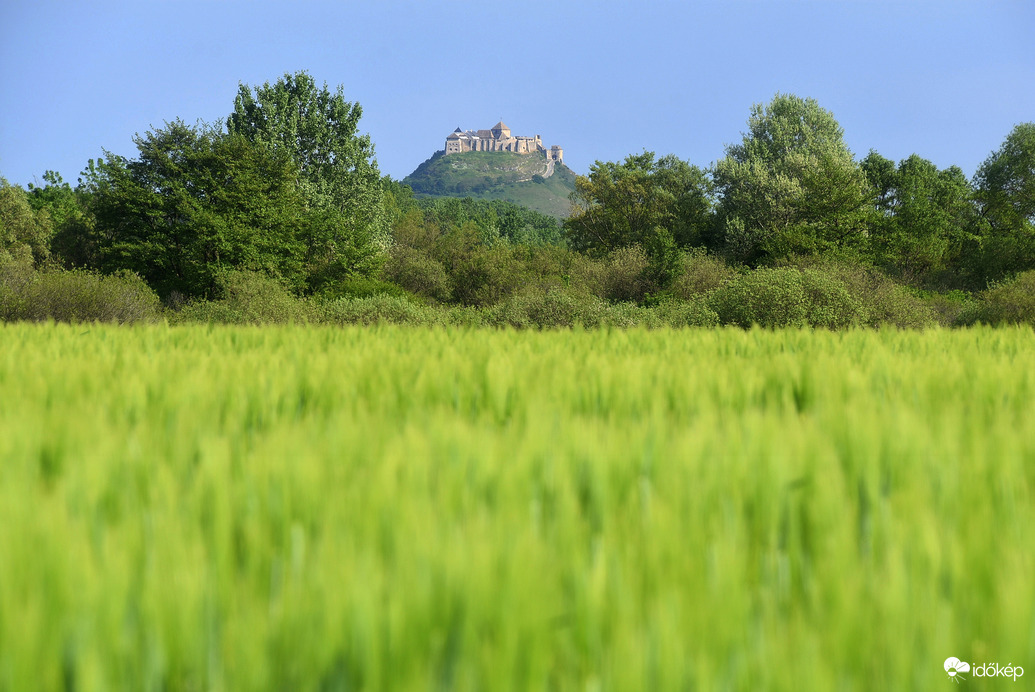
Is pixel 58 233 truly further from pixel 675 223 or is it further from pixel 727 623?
pixel 727 623

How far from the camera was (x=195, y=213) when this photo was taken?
36.9m

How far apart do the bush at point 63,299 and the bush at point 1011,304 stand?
1154 inches

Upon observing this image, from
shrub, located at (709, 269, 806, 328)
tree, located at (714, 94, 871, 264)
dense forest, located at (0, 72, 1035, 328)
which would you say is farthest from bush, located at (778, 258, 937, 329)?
tree, located at (714, 94, 871, 264)

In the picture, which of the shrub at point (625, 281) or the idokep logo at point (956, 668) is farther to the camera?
the shrub at point (625, 281)

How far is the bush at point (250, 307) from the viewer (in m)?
24.4

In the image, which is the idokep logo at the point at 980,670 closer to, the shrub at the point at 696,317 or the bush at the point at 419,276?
the shrub at the point at 696,317

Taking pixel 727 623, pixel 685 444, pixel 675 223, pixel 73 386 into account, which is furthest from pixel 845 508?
pixel 675 223

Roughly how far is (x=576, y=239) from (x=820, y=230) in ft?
85.9

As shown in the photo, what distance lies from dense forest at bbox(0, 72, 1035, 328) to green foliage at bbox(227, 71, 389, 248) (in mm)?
147

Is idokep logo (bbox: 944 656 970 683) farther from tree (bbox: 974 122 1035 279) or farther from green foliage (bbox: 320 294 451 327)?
tree (bbox: 974 122 1035 279)

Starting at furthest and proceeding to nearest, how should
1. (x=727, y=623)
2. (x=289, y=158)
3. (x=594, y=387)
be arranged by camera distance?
(x=289, y=158), (x=594, y=387), (x=727, y=623)

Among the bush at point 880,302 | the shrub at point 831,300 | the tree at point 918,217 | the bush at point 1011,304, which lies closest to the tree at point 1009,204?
the tree at point 918,217

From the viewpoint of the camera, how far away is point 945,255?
2047 inches

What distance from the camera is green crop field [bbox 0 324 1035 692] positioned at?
2.80ft
